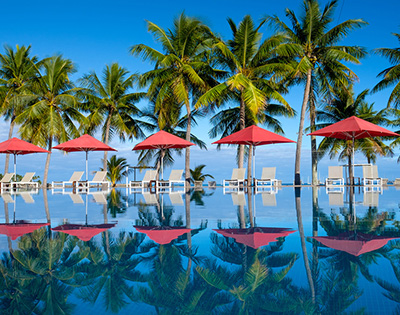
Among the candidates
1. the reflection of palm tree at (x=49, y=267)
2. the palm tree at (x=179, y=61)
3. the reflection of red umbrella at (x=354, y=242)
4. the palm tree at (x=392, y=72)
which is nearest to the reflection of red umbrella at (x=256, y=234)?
the reflection of red umbrella at (x=354, y=242)

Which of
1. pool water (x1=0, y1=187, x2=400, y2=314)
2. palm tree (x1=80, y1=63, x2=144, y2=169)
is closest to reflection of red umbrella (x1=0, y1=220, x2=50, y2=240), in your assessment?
pool water (x1=0, y1=187, x2=400, y2=314)

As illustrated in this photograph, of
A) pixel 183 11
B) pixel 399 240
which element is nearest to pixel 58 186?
pixel 183 11

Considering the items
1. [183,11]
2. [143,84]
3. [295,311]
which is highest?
[183,11]

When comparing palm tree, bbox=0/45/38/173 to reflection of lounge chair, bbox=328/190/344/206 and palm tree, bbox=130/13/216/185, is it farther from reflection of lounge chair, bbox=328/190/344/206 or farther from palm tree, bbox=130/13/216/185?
reflection of lounge chair, bbox=328/190/344/206

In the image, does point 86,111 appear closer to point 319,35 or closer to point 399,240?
point 319,35

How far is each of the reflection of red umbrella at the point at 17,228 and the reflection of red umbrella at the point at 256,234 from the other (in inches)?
94.8

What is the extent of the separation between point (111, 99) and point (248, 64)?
869 centimetres

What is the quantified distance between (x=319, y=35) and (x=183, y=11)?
6.85 metres

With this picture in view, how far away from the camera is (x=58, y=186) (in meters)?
22.5

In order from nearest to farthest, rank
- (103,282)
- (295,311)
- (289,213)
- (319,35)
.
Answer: (295,311), (103,282), (289,213), (319,35)

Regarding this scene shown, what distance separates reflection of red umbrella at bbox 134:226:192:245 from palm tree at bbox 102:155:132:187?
61.7 ft

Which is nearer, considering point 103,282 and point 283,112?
point 103,282

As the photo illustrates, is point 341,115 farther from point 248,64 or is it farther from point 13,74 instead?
point 13,74

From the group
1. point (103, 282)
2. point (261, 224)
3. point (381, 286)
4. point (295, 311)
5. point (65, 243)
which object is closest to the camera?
point (295, 311)
